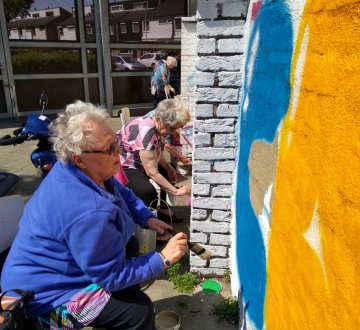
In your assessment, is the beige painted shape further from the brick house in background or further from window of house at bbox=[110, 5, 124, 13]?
window of house at bbox=[110, 5, 124, 13]

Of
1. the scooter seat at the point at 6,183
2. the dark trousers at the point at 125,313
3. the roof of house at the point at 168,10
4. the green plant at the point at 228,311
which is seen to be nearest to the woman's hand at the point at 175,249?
the dark trousers at the point at 125,313

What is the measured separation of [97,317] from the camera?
1676 millimetres

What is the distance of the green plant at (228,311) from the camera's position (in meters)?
2.45

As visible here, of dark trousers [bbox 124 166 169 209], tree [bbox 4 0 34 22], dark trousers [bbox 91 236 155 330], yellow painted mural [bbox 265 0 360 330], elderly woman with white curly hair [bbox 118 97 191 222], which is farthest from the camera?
tree [bbox 4 0 34 22]

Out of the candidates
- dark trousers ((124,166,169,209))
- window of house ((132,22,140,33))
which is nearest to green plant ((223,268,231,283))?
dark trousers ((124,166,169,209))

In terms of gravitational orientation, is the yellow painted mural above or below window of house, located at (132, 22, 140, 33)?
below

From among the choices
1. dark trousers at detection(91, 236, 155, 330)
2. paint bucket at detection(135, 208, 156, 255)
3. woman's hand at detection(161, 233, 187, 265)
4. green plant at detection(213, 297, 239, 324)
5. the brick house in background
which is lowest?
green plant at detection(213, 297, 239, 324)

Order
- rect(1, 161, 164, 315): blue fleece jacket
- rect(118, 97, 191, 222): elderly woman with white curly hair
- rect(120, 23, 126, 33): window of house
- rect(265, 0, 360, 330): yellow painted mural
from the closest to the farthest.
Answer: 1. rect(265, 0, 360, 330): yellow painted mural
2. rect(1, 161, 164, 315): blue fleece jacket
3. rect(118, 97, 191, 222): elderly woman with white curly hair
4. rect(120, 23, 126, 33): window of house

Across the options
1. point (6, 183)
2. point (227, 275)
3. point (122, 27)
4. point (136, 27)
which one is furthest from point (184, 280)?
point (136, 27)

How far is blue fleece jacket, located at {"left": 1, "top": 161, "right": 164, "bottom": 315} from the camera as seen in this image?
4.90 ft

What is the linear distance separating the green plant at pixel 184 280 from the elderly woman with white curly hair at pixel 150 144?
18.2 inches

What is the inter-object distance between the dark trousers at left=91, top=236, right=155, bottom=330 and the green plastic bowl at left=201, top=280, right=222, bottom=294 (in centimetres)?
100

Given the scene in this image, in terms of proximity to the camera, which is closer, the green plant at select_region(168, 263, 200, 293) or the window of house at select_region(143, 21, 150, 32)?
the green plant at select_region(168, 263, 200, 293)

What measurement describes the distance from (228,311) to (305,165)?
1735 millimetres
